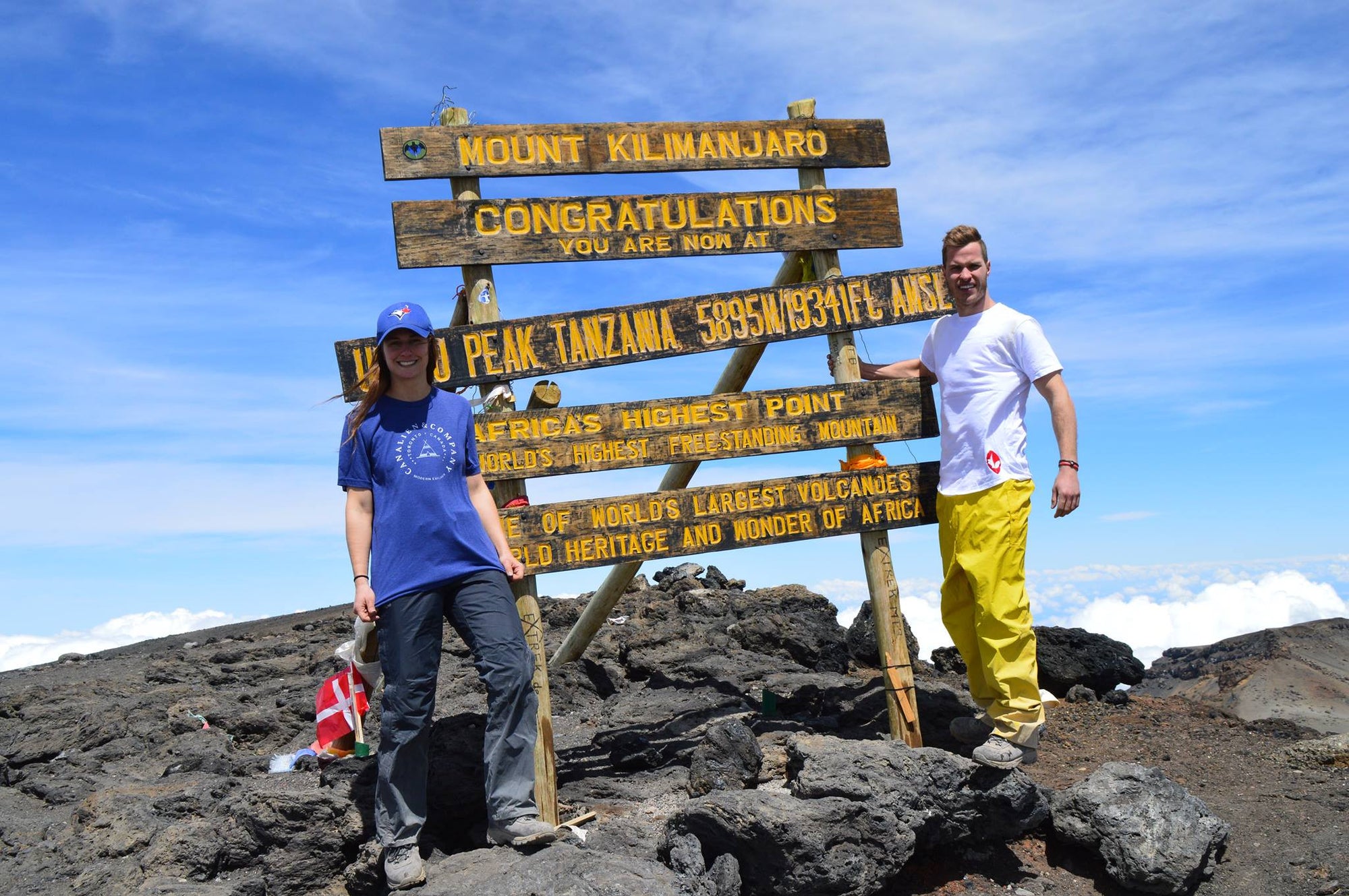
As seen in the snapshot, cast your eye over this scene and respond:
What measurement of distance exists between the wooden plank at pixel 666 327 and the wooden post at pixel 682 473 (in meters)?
0.25

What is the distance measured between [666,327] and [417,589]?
2.56m

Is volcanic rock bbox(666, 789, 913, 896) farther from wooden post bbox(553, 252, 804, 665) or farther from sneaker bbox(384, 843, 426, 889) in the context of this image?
wooden post bbox(553, 252, 804, 665)

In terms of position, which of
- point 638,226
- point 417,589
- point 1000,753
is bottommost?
point 1000,753

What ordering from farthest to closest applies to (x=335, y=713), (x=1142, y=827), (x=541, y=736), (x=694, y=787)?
(x=335, y=713) < (x=694, y=787) < (x=541, y=736) < (x=1142, y=827)

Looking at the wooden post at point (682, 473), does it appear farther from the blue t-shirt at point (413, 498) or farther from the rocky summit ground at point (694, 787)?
the blue t-shirt at point (413, 498)

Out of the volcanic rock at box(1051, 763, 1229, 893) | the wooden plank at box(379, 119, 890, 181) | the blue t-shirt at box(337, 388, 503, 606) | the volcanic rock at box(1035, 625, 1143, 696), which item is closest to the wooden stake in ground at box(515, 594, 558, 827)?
the blue t-shirt at box(337, 388, 503, 606)

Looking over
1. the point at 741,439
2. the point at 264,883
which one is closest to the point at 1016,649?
the point at 741,439

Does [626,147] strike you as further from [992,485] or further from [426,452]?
[992,485]

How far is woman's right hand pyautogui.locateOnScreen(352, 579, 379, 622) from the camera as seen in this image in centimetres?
500

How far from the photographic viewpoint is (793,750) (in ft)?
20.3

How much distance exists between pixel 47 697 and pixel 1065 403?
10299 millimetres

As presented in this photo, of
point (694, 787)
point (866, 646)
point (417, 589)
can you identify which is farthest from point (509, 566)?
point (866, 646)

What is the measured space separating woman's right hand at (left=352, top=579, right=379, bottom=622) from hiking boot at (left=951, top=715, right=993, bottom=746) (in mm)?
3600

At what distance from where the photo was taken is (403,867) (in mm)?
5055
